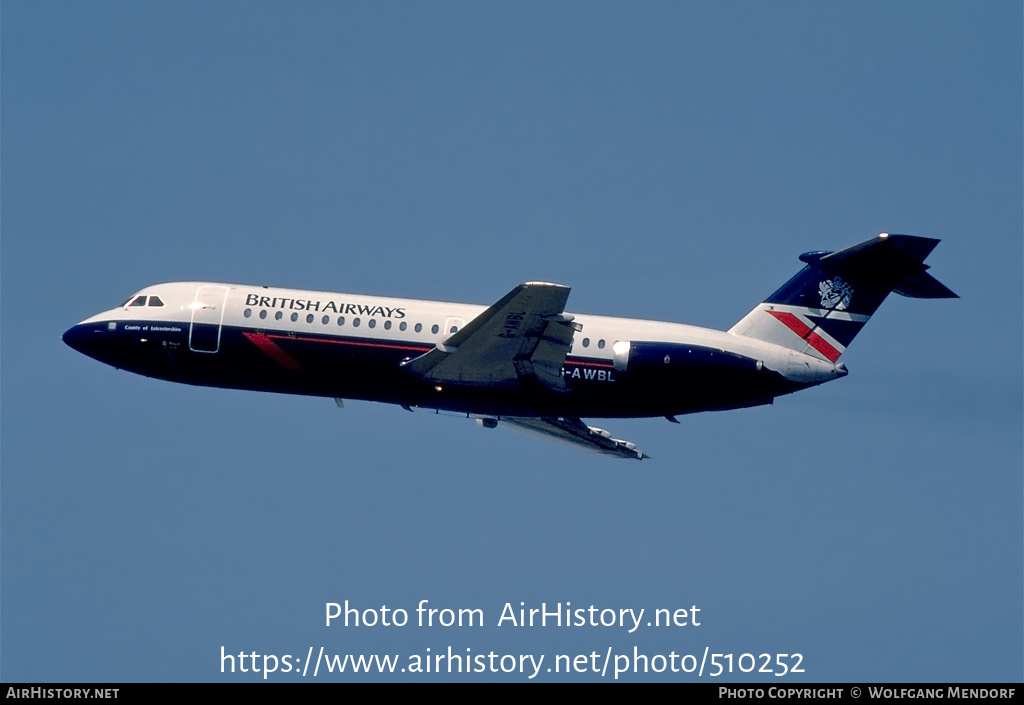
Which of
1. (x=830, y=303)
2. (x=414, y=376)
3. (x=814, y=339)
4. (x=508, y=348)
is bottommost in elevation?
(x=414, y=376)

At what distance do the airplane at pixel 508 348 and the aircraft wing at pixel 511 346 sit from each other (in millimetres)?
66

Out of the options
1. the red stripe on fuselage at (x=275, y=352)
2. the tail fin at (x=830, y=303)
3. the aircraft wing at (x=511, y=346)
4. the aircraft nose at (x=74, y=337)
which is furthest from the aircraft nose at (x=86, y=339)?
the tail fin at (x=830, y=303)

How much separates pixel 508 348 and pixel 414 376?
3.72 meters

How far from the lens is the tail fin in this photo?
6209 centimetres

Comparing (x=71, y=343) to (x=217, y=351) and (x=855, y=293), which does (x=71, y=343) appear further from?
(x=855, y=293)

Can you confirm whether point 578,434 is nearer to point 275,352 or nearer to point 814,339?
point 814,339

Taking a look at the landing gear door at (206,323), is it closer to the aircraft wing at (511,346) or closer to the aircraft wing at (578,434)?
the aircraft wing at (511,346)

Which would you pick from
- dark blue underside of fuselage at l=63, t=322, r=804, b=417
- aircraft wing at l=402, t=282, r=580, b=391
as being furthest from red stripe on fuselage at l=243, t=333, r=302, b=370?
aircraft wing at l=402, t=282, r=580, b=391

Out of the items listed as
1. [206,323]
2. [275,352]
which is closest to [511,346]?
[275,352]

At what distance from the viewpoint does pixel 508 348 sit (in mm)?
59531
